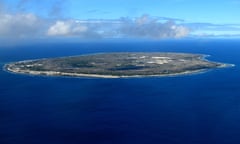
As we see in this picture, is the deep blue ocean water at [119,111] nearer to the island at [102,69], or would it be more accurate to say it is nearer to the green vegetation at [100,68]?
the island at [102,69]

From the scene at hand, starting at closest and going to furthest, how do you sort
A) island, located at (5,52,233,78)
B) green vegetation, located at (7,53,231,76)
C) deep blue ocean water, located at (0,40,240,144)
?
deep blue ocean water, located at (0,40,240,144) < island, located at (5,52,233,78) < green vegetation, located at (7,53,231,76)

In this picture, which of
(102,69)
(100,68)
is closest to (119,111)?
(102,69)

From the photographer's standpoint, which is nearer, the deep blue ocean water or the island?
the deep blue ocean water

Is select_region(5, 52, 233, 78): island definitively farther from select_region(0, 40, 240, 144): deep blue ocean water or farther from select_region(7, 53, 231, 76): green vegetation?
select_region(0, 40, 240, 144): deep blue ocean water

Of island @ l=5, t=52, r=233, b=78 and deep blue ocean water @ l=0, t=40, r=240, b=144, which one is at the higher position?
island @ l=5, t=52, r=233, b=78

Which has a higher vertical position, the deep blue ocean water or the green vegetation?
the green vegetation

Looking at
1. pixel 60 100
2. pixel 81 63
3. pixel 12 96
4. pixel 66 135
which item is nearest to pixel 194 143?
pixel 66 135

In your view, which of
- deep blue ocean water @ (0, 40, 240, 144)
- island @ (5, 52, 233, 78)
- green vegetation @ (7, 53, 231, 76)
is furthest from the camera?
green vegetation @ (7, 53, 231, 76)

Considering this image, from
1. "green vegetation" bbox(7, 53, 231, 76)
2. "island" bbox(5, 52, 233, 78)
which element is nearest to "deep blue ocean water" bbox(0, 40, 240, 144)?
"island" bbox(5, 52, 233, 78)

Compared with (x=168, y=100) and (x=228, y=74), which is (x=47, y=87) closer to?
(x=168, y=100)
